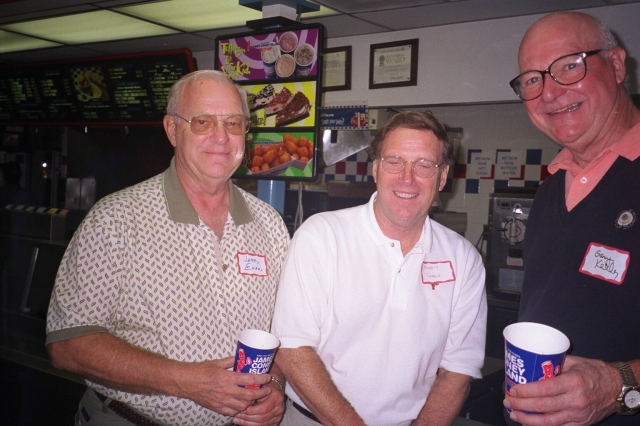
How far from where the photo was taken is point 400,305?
1.99 metres

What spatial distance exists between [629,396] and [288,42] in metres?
2.93

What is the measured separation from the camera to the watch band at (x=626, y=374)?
154cm

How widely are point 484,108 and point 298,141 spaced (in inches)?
132

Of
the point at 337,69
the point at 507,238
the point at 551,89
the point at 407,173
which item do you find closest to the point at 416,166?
the point at 407,173

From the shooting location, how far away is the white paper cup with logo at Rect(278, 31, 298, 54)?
3717mm

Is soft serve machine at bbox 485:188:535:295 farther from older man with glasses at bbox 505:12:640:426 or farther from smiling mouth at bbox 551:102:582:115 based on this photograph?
smiling mouth at bbox 551:102:582:115

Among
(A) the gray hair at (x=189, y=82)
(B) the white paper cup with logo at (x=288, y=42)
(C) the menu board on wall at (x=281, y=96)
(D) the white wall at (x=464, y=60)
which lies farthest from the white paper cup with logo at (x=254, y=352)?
(D) the white wall at (x=464, y=60)

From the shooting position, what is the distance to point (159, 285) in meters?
1.90

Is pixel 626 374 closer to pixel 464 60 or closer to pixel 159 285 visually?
pixel 159 285

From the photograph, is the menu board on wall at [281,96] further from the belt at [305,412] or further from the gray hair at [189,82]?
the belt at [305,412]

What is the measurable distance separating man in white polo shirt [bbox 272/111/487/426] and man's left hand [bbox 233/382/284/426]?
0.30 feet

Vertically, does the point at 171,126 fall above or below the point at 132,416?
above

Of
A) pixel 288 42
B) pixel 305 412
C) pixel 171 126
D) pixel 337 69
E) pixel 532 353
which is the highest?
pixel 337 69

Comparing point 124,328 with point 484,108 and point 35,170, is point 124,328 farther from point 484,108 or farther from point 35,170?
point 35,170
